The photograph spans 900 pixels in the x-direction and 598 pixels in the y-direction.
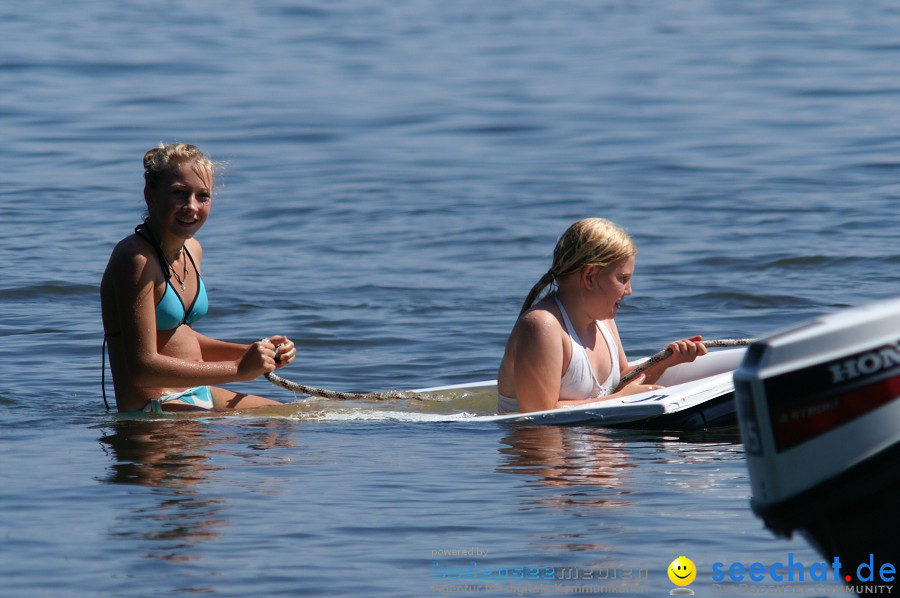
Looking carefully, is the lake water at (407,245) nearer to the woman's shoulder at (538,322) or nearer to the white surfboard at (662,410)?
the white surfboard at (662,410)

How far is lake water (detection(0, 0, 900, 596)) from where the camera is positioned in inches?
188

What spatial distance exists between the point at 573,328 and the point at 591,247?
38 centimetres

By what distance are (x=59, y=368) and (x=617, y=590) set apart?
4.64m

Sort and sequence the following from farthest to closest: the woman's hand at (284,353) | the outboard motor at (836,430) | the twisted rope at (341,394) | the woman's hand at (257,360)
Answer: the twisted rope at (341,394)
the woman's hand at (284,353)
the woman's hand at (257,360)
the outboard motor at (836,430)

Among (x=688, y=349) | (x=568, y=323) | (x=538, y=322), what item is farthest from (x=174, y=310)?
(x=688, y=349)

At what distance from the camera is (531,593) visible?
426 centimetres

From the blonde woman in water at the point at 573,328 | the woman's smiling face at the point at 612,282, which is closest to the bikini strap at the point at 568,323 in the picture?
the blonde woman in water at the point at 573,328

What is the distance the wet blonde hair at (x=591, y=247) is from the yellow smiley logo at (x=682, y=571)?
1.75m

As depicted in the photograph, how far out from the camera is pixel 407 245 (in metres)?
11.6

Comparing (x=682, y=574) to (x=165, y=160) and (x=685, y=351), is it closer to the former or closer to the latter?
(x=685, y=351)

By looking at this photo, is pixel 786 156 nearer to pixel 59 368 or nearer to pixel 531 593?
pixel 59 368

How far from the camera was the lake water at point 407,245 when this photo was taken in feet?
15.6

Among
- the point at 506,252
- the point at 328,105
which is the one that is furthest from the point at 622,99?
the point at 506,252

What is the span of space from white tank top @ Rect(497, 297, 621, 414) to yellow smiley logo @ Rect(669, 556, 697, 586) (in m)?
1.72
